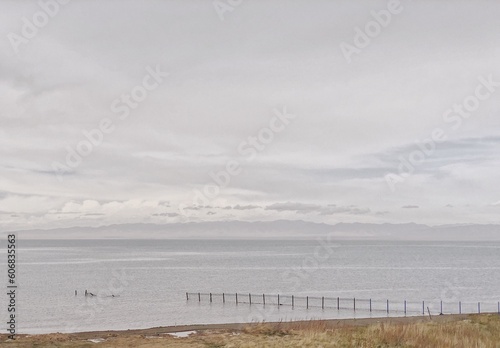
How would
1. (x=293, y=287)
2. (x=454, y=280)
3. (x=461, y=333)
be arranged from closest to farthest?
1. (x=461, y=333)
2. (x=293, y=287)
3. (x=454, y=280)

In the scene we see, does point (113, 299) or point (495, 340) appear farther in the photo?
point (113, 299)

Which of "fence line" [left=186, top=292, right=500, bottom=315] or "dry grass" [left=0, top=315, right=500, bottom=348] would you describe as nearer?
"dry grass" [left=0, top=315, right=500, bottom=348]

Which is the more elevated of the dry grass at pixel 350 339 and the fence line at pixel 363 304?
the dry grass at pixel 350 339

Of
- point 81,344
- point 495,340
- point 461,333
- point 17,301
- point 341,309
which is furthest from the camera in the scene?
point 17,301

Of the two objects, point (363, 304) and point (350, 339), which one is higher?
point (350, 339)

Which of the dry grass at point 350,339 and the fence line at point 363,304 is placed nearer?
the dry grass at point 350,339

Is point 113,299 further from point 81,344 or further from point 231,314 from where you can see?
point 81,344

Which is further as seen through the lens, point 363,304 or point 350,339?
point 363,304

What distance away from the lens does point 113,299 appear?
259ft

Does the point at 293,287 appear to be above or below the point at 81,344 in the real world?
below

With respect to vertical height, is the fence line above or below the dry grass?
below

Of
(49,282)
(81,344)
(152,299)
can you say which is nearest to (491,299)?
(152,299)

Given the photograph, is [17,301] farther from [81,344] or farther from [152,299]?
[81,344]

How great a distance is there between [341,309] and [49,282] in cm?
6726
